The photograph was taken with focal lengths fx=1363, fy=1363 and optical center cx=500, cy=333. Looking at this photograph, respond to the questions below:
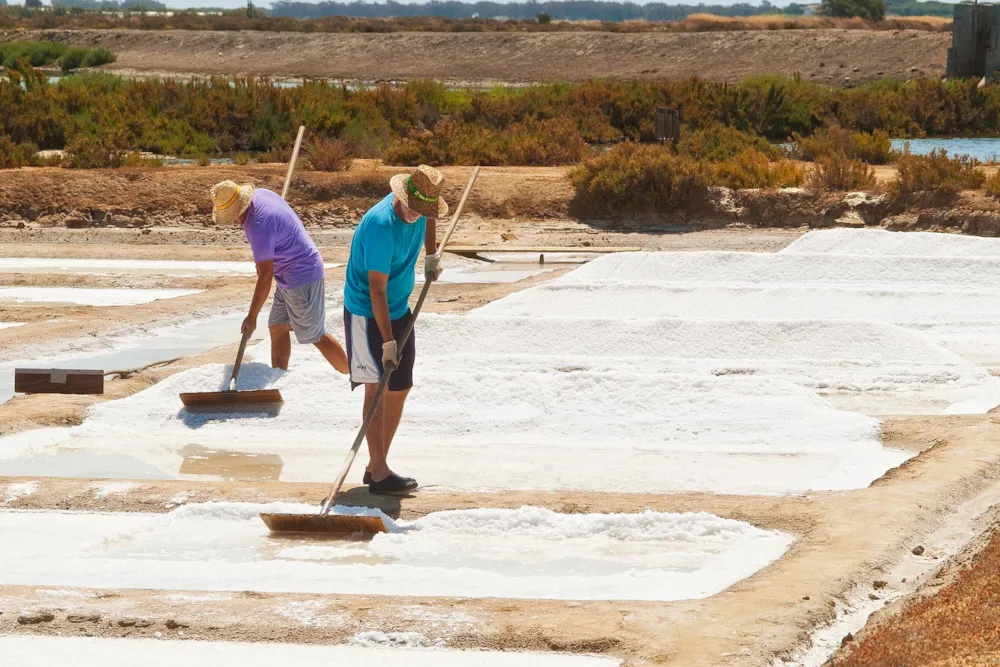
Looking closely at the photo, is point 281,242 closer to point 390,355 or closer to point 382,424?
point 382,424

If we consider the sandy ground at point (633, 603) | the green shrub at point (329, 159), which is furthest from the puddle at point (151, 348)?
the green shrub at point (329, 159)

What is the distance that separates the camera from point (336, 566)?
507 cm

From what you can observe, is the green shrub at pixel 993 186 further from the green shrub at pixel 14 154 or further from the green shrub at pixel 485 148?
the green shrub at pixel 14 154

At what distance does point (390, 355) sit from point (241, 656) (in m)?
1.53

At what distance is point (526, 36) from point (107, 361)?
160ft

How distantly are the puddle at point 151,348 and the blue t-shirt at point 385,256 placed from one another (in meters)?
3.51

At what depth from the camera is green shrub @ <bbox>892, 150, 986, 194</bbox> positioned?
53.0ft

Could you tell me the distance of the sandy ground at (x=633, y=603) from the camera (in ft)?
13.9

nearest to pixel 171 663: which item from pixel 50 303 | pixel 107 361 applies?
pixel 107 361

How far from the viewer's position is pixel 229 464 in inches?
264

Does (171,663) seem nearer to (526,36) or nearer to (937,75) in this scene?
(937,75)

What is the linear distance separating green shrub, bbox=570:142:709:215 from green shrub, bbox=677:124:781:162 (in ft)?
4.95

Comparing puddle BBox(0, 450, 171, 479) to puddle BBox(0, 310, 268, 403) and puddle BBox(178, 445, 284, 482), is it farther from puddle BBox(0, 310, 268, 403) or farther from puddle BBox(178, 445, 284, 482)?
puddle BBox(0, 310, 268, 403)

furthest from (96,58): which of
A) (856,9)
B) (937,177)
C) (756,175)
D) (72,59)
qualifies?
(856,9)
